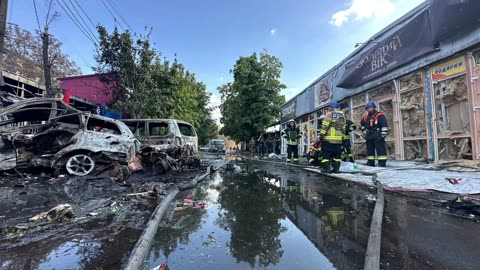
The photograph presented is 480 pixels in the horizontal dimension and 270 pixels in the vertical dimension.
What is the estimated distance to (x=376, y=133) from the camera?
712 centimetres

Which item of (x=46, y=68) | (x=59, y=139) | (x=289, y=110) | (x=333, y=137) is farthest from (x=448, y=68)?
(x=46, y=68)

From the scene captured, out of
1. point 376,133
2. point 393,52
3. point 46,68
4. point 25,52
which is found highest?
point 25,52

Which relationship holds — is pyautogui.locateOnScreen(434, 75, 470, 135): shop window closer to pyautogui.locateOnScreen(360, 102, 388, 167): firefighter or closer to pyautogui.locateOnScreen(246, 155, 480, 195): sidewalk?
pyautogui.locateOnScreen(246, 155, 480, 195): sidewalk

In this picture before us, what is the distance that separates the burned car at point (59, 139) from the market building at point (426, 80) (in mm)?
8077

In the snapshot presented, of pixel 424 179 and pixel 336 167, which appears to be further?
pixel 336 167

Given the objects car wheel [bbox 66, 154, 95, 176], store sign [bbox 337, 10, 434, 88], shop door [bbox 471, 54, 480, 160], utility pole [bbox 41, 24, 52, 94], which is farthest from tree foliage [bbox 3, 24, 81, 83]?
shop door [bbox 471, 54, 480, 160]

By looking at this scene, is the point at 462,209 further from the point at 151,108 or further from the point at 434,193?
the point at 151,108

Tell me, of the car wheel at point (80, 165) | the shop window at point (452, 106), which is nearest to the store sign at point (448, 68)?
the shop window at point (452, 106)

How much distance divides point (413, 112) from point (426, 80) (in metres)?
1.11

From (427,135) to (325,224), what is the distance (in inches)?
232

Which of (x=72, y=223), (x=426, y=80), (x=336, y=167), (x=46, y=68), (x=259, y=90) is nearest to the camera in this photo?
(x=72, y=223)

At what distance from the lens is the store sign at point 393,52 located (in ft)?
22.7

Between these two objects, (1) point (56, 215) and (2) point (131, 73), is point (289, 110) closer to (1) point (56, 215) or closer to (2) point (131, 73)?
(2) point (131, 73)

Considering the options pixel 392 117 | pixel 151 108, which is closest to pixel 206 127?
pixel 151 108
